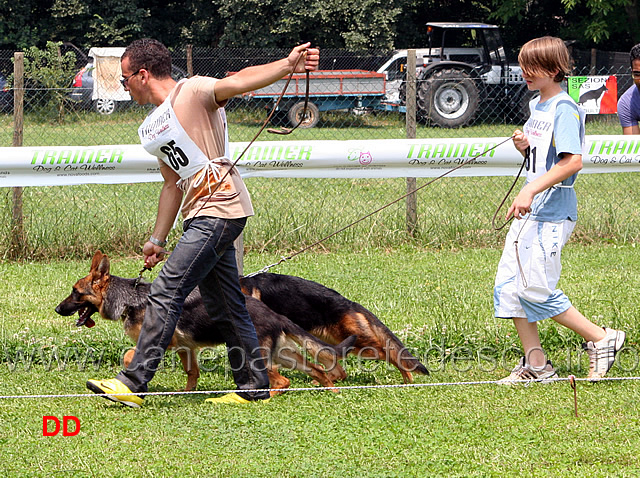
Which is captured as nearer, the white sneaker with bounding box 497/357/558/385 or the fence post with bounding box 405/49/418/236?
the white sneaker with bounding box 497/357/558/385

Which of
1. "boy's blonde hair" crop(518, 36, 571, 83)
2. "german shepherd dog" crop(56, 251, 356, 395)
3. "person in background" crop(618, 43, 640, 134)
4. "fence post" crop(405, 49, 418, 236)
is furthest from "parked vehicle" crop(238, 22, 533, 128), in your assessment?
"german shepherd dog" crop(56, 251, 356, 395)

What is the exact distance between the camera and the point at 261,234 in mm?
8547

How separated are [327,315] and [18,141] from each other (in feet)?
15.0

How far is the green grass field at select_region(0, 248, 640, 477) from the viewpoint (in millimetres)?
3531

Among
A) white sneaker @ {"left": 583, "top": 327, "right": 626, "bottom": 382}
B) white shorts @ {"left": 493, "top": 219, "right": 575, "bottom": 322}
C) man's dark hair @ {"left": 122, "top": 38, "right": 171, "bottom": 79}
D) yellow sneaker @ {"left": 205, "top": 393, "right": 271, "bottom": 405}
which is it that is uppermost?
man's dark hair @ {"left": 122, "top": 38, "right": 171, "bottom": 79}

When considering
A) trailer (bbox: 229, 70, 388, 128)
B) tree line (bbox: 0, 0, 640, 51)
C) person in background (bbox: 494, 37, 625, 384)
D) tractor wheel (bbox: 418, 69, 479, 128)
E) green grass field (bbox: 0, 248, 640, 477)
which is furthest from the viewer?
tree line (bbox: 0, 0, 640, 51)

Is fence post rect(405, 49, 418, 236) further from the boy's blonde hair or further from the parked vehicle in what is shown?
the parked vehicle

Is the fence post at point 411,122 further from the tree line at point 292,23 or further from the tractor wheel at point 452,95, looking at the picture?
the tree line at point 292,23

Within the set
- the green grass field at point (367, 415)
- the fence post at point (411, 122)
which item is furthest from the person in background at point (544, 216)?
the fence post at point (411, 122)

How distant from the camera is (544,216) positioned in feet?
14.4

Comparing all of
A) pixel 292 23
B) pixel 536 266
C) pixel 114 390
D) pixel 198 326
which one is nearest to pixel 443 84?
pixel 292 23

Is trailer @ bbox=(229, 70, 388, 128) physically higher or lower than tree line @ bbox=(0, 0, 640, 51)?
lower

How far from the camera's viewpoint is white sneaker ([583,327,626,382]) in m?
4.62

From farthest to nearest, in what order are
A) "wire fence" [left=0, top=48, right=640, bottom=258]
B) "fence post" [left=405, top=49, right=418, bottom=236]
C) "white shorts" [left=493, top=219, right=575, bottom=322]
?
"fence post" [left=405, top=49, right=418, bottom=236] → "wire fence" [left=0, top=48, right=640, bottom=258] → "white shorts" [left=493, top=219, right=575, bottom=322]
